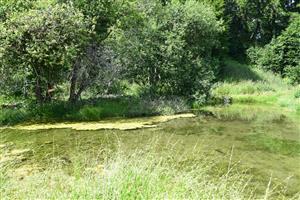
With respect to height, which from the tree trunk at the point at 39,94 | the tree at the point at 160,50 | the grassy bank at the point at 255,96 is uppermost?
the tree at the point at 160,50

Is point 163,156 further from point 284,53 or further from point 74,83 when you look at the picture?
point 284,53

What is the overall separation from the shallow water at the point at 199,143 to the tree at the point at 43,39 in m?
3.45

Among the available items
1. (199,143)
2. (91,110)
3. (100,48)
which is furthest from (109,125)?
(100,48)

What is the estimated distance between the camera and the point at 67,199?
4.13m

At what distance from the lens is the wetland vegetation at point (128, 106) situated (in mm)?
8188

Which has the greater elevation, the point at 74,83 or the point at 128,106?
the point at 74,83

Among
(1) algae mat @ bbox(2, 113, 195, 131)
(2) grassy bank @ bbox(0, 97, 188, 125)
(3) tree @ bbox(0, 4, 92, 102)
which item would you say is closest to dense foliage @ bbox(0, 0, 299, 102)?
(3) tree @ bbox(0, 4, 92, 102)

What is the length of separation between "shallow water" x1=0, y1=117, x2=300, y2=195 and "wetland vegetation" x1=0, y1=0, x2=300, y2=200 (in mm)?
38

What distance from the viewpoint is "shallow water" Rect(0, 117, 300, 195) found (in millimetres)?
9539

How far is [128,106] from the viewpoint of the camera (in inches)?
757

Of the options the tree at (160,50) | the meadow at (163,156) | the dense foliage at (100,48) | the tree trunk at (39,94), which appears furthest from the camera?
the tree at (160,50)

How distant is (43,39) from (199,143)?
754 centimetres

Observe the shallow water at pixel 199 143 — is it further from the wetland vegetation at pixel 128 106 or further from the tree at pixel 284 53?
the tree at pixel 284 53

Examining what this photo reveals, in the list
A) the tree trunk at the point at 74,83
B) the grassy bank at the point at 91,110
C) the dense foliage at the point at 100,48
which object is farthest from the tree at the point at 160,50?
the tree trunk at the point at 74,83
